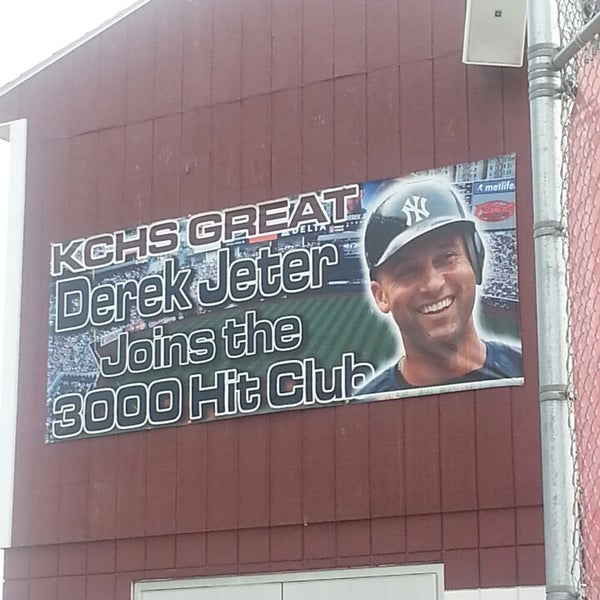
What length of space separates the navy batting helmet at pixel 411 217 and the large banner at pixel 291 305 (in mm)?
11

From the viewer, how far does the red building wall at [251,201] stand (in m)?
10.2

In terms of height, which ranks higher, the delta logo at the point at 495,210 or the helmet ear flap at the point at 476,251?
the delta logo at the point at 495,210

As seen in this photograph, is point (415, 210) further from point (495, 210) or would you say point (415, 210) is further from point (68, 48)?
point (68, 48)

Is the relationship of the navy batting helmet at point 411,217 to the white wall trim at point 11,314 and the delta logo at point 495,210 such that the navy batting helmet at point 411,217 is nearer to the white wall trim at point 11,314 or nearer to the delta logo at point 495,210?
the delta logo at point 495,210

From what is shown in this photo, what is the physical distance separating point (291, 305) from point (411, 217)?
1230 mm

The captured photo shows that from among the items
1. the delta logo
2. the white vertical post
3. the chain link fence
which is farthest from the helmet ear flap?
the white vertical post

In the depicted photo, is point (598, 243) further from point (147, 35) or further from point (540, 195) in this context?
point (147, 35)

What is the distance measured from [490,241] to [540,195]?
256 inches

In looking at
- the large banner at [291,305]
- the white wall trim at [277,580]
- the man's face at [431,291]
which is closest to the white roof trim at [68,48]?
the large banner at [291,305]

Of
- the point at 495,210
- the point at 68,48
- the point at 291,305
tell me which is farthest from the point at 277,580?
the point at 68,48

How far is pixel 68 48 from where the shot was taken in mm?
13016

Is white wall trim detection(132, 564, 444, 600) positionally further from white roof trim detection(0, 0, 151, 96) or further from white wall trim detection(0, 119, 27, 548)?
white roof trim detection(0, 0, 151, 96)

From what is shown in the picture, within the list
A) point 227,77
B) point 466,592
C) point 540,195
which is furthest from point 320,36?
point 540,195

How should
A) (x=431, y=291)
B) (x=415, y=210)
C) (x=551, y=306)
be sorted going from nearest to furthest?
(x=551, y=306), (x=431, y=291), (x=415, y=210)
